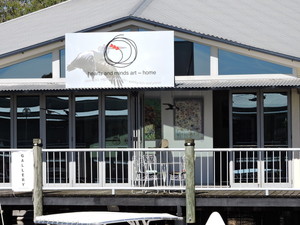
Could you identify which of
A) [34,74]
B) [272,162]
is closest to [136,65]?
[34,74]

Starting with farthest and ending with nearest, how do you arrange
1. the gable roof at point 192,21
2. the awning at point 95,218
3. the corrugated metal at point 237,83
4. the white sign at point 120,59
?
the gable roof at point 192,21 < the white sign at point 120,59 < the corrugated metal at point 237,83 < the awning at point 95,218

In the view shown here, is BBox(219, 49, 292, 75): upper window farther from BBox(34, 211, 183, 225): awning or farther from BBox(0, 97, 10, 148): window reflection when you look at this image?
BBox(34, 211, 183, 225): awning

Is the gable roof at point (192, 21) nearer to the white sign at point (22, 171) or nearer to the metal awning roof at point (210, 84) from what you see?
the metal awning roof at point (210, 84)

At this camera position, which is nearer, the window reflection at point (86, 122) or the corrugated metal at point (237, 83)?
the corrugated metal at point (237, 83)

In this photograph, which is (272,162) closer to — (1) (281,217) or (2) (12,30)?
(1) (281,217)

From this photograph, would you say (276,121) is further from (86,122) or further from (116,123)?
(86,122)

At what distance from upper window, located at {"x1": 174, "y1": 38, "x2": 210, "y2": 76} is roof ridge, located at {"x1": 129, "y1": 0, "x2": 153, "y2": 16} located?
124cm

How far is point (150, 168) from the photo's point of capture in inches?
718

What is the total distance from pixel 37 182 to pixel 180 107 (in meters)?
4.04

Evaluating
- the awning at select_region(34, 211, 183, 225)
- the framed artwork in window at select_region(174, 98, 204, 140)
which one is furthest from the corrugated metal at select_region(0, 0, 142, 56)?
the awning at select_region(34, 211, 183, 225)

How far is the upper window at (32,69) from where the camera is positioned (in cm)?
1973

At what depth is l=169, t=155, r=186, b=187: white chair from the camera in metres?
17.8

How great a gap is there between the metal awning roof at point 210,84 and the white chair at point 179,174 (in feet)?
5.49

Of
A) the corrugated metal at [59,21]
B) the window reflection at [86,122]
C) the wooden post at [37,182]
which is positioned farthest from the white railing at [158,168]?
the corrugated metal at [59,21]
